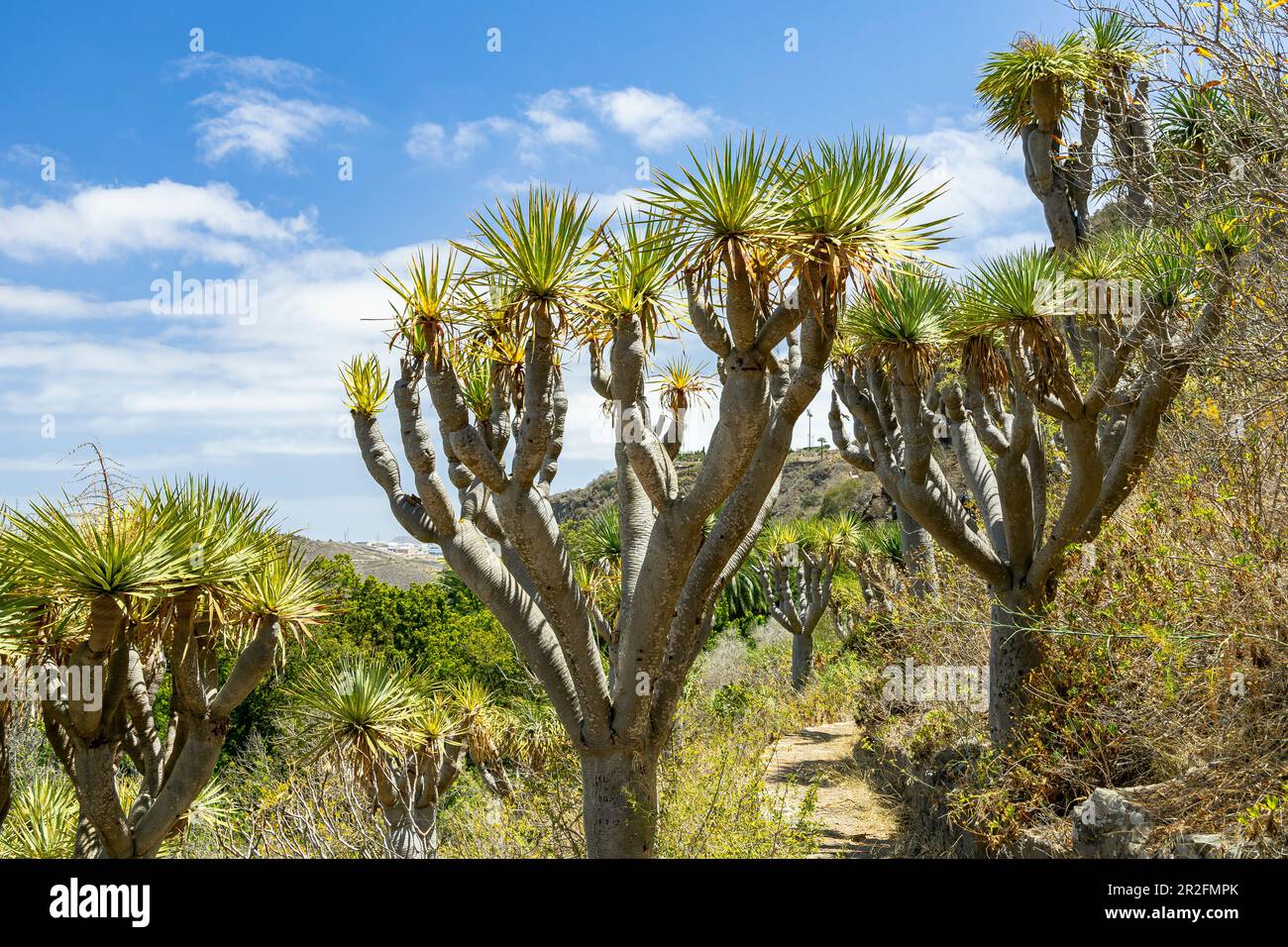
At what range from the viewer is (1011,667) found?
283 inches

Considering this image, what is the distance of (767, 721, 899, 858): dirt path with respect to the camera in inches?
328

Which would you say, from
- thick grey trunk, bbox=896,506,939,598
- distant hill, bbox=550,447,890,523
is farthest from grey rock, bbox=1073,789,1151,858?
distant hill, bbox=550,447,890,523

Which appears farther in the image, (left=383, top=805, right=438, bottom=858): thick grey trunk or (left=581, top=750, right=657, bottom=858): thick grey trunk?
(left=383, top=805, right=438, bottom=858): thick grey trunk

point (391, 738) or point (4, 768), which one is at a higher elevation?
point (4, 768)

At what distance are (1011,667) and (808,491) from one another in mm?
34991

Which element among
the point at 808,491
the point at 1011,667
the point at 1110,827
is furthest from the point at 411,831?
the point at 808,491

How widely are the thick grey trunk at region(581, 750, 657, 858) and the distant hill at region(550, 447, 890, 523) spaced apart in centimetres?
2180

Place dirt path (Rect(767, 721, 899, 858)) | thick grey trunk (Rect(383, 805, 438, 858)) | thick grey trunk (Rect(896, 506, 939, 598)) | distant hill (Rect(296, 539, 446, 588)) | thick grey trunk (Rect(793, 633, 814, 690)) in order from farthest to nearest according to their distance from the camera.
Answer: distant hill (Rect(296, 539, 446, 588)) < thick grey trunk (Rect(793, 633, 814, 690)) < thick grey trunk (Rect(896, 506, 939, 598)) < thick grey trunk (Rect(383, 805, 438, 858)) < dirt path (Rect(767, 721, 899, 858))

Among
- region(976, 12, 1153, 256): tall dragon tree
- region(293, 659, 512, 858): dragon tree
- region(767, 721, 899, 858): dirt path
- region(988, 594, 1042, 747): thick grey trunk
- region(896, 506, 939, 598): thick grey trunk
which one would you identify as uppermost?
region(976, 12, 1153, 256): tall dragon tree

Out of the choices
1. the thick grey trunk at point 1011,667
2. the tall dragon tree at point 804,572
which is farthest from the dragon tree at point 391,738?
the tall dragon tree at point 804,572

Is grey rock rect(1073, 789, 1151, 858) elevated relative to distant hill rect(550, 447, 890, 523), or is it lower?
lower

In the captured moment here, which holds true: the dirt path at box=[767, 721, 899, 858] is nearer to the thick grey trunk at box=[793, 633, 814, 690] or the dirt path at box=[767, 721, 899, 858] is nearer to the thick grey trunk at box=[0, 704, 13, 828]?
the thick grey trunk at box=[793, 633, 814, 690]

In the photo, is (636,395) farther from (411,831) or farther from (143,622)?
(411,831)
